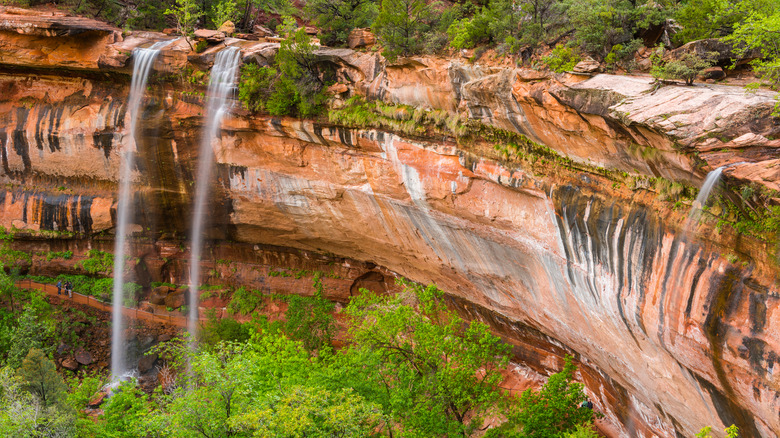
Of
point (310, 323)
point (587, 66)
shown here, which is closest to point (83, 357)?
point (310, 323)

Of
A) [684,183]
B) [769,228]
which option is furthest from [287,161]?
[769,228]

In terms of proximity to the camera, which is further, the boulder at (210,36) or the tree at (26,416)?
the boulder at (210,36)

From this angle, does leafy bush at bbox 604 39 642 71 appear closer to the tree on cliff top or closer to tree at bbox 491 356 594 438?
tree at bbox 491 356 594 438

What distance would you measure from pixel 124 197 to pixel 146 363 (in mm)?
7095

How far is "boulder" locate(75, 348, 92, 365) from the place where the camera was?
19.8m

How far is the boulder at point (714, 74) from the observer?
35.9 feet

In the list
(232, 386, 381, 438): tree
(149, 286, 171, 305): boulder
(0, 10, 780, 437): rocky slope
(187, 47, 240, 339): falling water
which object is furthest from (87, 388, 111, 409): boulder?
(232, 386, 381, 438): tree

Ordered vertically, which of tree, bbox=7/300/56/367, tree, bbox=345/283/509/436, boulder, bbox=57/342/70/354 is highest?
tree, bbox=345/283/509/436

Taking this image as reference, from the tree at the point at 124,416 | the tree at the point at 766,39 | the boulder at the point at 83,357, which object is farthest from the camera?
the boulder at the point at 83,357

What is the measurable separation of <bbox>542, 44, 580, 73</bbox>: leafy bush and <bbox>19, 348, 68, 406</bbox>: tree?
15432 millimetres

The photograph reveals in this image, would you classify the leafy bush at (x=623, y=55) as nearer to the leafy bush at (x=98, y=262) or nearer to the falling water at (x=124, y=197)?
the falling water at (x=124, y=197)

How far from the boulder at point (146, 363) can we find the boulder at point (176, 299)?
2588mm

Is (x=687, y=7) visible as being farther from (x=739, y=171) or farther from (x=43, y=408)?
(x=43, y=408)

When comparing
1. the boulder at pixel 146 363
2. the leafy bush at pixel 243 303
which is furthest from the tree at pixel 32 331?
the leafy bush at pixel 243 303
